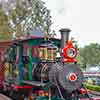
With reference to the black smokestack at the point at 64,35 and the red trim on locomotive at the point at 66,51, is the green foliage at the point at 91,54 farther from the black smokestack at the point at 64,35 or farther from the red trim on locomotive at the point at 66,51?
the red trim on locomotive at the point at 66,51

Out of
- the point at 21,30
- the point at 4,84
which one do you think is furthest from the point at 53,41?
the point at 21,30

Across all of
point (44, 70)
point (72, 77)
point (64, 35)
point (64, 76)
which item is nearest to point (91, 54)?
point (64, 35)

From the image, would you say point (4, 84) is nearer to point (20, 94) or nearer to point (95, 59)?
point (20, 94)

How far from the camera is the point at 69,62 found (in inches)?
388

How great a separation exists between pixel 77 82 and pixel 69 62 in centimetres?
66

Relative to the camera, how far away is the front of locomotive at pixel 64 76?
31.9ft

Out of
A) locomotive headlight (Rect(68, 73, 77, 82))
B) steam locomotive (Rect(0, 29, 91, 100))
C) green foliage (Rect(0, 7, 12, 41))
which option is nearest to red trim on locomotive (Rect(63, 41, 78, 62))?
steam locomotive (Rect(0, 29, 91, 100))

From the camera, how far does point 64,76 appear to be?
31.9 ft

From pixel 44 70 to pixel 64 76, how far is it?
813 millimetres

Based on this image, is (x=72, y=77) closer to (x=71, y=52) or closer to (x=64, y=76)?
(x=64, y=76)

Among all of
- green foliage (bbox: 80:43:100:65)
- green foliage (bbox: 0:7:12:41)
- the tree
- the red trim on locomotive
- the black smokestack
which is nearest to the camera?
the red trim on locomotive

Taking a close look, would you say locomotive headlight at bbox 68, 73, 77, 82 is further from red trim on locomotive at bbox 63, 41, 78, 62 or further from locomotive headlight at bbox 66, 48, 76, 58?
locomotive headlight at bbox 66, 48, 76, 58

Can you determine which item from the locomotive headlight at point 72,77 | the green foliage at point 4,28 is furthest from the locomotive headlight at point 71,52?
the green foliage at point 4,28

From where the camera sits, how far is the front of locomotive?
9727 millimetres
